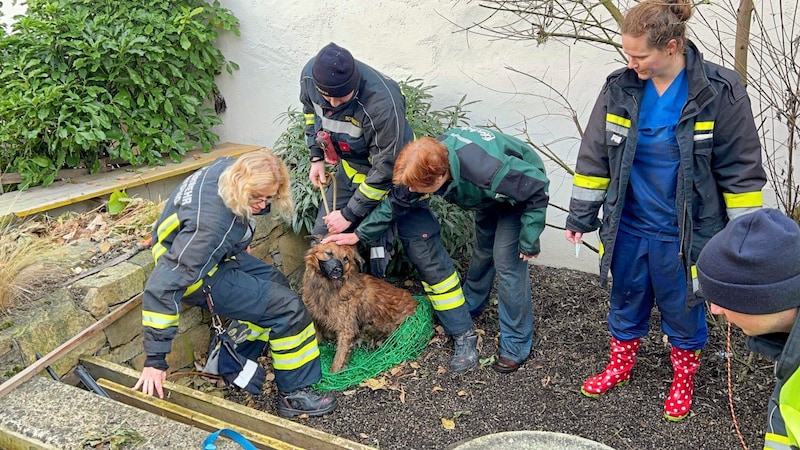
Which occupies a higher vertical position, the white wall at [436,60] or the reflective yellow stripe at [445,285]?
the white wall at [436,60]

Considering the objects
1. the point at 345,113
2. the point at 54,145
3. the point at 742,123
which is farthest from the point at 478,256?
the point at 54,145

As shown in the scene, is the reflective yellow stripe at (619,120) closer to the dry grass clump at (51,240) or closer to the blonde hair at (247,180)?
the blonde hair at (247,180)

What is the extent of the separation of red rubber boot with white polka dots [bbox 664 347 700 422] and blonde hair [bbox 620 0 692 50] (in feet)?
5.95

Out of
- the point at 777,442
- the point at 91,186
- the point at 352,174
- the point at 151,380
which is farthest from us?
the point at 91,186

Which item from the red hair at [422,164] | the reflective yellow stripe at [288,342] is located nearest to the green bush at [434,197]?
the reflective yellow stripe at [288,342]

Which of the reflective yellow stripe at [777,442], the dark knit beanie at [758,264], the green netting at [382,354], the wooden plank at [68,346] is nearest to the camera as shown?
the dark knit beanie at [758,264]

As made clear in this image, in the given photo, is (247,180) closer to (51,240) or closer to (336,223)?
(336,223)

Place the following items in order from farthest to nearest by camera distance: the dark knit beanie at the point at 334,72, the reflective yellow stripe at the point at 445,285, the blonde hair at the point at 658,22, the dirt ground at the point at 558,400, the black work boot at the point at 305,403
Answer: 1. the reflective yellow stripe at the point at 445,285
2. the black work boot at the point at 305,403
3. the dark knit beanie at the point at 334,72
4. the dirt ground at the point at 558,400
5. the blonde hair at the point at 658,22

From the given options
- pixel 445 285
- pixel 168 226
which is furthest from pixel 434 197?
pixel 168 226

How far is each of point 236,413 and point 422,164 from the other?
171 centimetres

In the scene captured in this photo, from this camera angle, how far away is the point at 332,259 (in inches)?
174

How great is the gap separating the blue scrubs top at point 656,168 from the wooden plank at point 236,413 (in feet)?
6.29

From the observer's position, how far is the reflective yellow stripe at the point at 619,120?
3439 millimetres

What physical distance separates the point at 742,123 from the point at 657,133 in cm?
39
